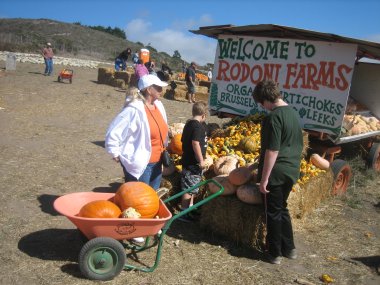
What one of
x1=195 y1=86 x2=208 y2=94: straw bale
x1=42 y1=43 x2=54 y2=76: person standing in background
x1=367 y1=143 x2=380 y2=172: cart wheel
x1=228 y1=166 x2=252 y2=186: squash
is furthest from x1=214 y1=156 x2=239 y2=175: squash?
x1=42 y1=43 x2=54 y2=76: person standing in background

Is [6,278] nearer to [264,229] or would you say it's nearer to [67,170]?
[264,229]

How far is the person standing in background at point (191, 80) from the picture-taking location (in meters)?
18.1

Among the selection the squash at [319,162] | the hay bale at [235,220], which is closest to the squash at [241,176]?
the hay bale at [235,220]

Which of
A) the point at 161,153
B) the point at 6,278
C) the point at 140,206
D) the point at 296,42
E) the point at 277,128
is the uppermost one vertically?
the point at 296,42

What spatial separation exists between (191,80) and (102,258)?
15.2 metres

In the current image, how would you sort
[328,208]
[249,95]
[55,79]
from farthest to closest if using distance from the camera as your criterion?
[55,79] < [249,95] < [328,208]

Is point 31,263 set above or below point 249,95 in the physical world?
below

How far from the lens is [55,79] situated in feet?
73.1

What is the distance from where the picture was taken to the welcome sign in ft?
22.4

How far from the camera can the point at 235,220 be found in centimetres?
493

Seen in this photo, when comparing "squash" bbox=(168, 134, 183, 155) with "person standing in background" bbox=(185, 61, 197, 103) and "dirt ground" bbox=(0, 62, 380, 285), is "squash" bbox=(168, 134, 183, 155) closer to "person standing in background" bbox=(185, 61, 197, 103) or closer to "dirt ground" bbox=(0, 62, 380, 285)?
"dirt ground" bbox=(0, 62, 380, 285)

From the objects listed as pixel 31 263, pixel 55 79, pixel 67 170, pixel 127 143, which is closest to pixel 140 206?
pixel 127 143

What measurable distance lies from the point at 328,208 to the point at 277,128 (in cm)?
311

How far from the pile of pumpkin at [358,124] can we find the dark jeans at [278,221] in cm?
334
